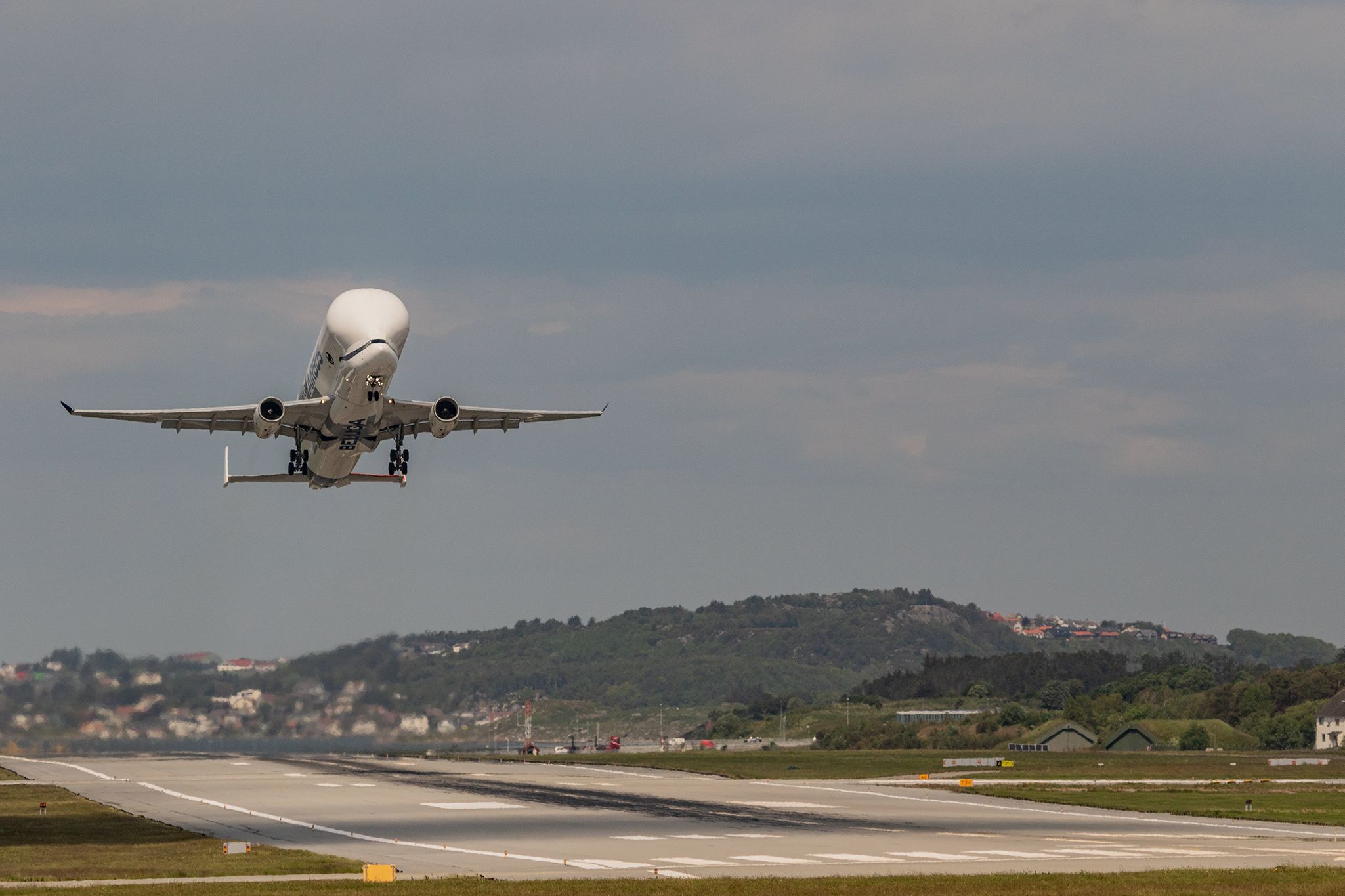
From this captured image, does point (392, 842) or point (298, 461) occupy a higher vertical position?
point (298, 461)

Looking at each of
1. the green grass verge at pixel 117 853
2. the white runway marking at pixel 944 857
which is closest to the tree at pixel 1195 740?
the green grass verge at pixel 117 853

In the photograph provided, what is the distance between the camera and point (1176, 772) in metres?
129

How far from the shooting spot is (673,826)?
7788 centimetres

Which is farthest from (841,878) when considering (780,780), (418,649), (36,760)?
(36,760)

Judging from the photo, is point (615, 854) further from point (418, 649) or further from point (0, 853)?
point (418, 649)

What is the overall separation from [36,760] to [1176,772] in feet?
299

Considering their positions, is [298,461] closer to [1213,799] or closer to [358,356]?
[358,356]

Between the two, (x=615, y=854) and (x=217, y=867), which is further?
(x=615, y=854)

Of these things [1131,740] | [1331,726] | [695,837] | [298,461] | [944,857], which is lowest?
[944,857]

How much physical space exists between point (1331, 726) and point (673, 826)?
131 meters

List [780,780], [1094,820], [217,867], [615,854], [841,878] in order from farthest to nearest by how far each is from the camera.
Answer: [780,780] < [1094,820] < [615,854] < [217,867] < [841,878]

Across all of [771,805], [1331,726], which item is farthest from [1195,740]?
[771,805]

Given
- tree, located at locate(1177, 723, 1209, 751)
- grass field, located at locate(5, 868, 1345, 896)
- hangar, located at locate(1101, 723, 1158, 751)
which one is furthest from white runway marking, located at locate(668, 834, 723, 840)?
hangar, located at locate(1101, 723, 1158, 751)

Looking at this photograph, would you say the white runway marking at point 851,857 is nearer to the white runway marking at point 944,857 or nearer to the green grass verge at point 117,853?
the white runway marking at point 944,857
